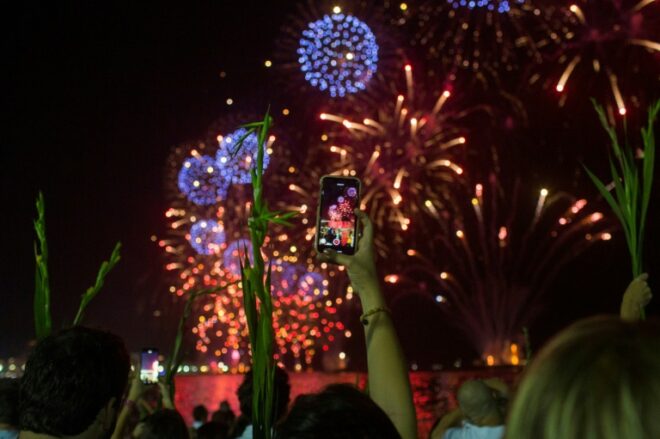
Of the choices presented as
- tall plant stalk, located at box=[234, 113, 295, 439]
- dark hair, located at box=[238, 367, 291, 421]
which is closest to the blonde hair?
tall plant stalk, located at box=[234, 113, 295, 439]

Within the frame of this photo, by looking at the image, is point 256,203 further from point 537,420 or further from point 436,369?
point 436,369

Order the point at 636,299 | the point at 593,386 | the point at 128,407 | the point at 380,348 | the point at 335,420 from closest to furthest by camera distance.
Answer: the point at 593,386 < the point at 335,420 < the point at 380,348 < the point at 636,299 < the point at 128,407

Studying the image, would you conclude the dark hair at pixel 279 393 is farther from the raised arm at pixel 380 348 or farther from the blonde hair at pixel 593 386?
the blonde hair at pixel 593 386

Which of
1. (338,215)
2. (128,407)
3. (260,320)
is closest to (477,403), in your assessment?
(128,407)

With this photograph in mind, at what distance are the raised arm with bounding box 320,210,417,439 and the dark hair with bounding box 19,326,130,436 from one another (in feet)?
2.72

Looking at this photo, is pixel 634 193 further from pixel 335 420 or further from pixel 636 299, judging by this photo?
pixel 335 420

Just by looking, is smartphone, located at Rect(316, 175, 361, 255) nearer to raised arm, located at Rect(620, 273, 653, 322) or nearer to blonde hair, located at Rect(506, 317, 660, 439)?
raised arm, located at Rect(620, 273, 653, 322)

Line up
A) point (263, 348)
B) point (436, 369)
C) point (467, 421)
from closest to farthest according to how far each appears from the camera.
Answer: point (263, 348) < point (467, 421) < point (436, 369)

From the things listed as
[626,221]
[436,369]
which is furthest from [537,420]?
[436,369]

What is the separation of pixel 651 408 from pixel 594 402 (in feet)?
0.23

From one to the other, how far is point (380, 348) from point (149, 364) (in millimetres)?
2829

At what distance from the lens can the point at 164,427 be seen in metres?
4.08

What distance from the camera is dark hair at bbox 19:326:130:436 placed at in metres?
2.43

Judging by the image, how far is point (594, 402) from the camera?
1.02 metres
